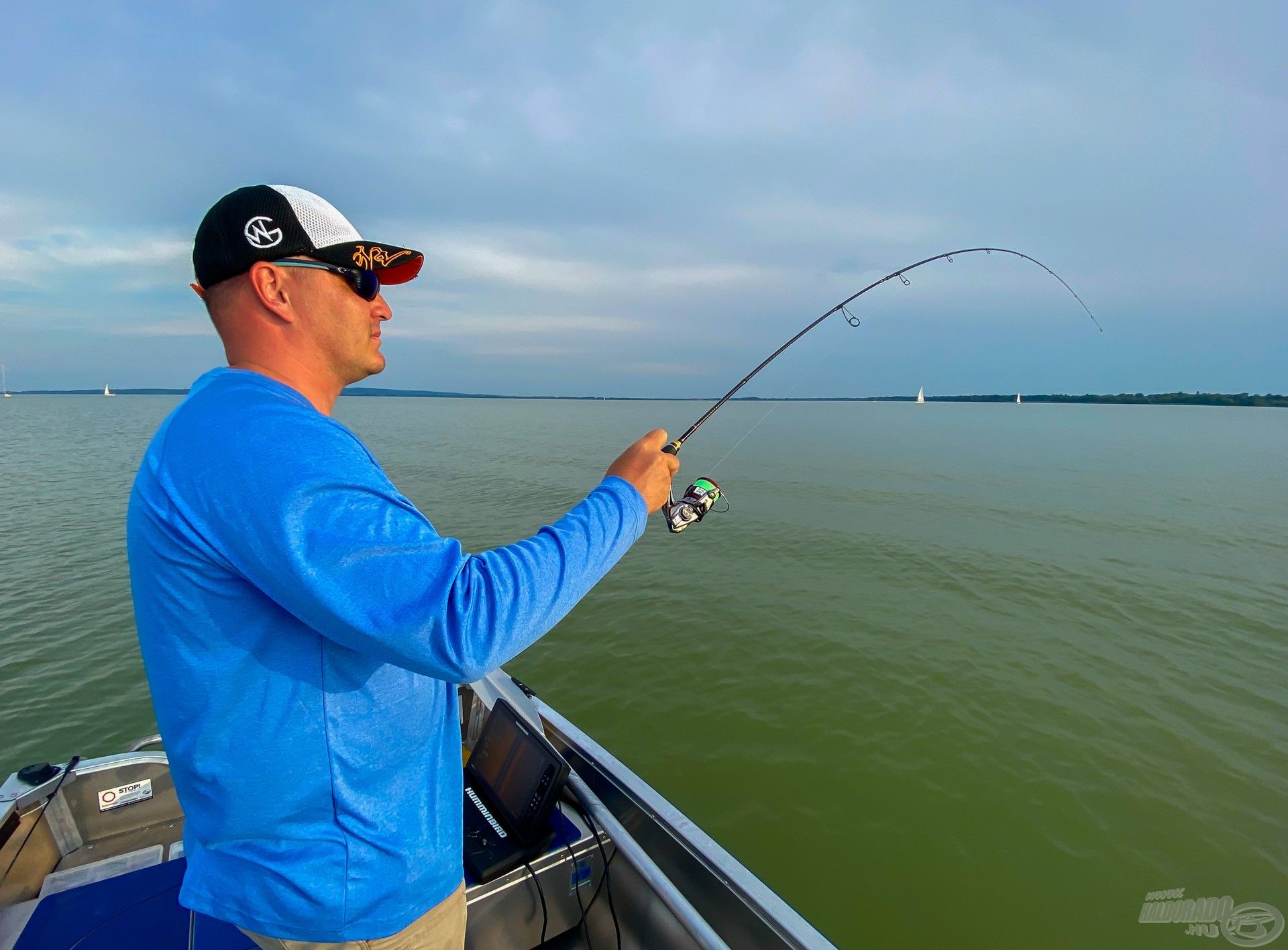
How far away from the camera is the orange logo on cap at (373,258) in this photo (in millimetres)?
1403

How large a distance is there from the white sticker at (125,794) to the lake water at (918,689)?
373 cm

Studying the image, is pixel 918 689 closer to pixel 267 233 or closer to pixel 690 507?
pixel 690 507

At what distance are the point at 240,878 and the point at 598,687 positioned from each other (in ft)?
20.0

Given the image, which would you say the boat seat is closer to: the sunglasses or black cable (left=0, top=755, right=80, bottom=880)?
black cable (left=0, top=755, right=80, bottom=880)

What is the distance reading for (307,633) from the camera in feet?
3.82

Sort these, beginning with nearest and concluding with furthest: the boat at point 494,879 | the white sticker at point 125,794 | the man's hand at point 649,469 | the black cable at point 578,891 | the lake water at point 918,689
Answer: the man's hand at point 649,469 < the boat at point 494,879 < the black cable at point 578,891 < the white sticker at point 125,794 < the lake water at point 918,689

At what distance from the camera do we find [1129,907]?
433cm

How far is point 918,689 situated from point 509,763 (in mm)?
5473

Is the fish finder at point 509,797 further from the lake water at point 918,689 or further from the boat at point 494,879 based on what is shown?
the lake water at point 918,689

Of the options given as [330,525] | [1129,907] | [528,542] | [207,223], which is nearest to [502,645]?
[528,542]

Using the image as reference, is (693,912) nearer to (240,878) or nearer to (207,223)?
(240,878)

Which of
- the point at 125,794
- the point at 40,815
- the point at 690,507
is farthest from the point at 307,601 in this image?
the point at 125,794

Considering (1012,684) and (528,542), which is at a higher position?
(528,542)

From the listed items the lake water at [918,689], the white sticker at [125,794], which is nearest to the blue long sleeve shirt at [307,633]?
the white sticker at [125,794]
